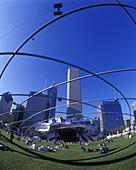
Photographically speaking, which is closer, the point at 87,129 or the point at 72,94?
the point at 87,129

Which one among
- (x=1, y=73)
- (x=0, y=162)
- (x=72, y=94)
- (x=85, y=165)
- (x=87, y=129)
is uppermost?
(x=72, y=94)

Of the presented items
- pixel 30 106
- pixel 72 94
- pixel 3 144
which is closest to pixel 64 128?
pixel 30 106

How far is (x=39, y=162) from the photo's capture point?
18.8 ft

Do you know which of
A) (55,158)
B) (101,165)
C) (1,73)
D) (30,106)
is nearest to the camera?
(101,165)

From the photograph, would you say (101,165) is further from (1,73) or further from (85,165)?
(1,73)

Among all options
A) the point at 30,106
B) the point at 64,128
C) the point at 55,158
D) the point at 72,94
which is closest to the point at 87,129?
the point at 64,128

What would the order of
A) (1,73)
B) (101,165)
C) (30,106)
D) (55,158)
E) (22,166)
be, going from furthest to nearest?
1. (30,106)
2. (1,73)
3. (55,158)
4. (101,165)
5. (22,166)

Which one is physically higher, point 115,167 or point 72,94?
point 72,94

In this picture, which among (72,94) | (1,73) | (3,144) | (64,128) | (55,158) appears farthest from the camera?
(72,94)

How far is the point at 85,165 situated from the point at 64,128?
5258 centimetres

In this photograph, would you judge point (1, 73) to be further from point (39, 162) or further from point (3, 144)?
point (39, 162)

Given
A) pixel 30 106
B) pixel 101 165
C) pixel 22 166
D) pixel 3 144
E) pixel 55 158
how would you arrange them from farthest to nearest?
pixel 30 106 < pixel 3 144 < pixel 55 158 < pixel 101 165 < pixel 22 166

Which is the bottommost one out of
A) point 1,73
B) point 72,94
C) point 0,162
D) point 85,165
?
point 85,165

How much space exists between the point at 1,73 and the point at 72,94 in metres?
157
